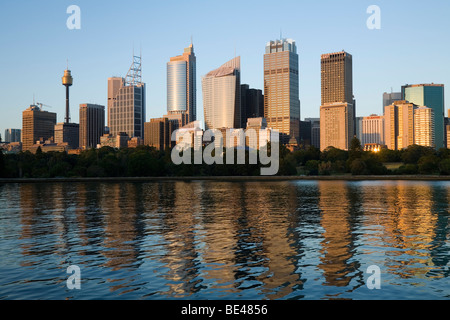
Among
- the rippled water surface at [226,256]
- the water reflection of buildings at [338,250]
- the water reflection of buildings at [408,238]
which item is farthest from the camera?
the water reflection of buildings at [408,238]

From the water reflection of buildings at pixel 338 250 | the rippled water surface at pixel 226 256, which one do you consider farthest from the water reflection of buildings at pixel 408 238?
the water reflection of buildings at pixel 338 250

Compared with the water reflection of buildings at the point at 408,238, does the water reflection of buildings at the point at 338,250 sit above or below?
above

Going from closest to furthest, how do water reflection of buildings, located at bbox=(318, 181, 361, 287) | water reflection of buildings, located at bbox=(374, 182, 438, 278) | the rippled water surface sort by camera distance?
the rippled water surface → water reflection of buildings, located at bbox=(318, 181, 361, 287) → water reflection of buildings, located at bbox=(374, 182, 438, 278)

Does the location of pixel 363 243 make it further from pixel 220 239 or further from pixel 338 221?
pixel 338 221

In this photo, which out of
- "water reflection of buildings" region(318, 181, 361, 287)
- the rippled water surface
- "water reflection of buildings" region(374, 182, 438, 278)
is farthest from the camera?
"water reflection of buildings" region(374, 182, 438, 278)

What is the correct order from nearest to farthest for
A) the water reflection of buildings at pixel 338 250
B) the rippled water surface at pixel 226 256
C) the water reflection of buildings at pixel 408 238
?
the rippled water surface at pixel 226 256 → the water reflection of buildings at pixel 338 250 → the water reflection of buildings at pixel 408 238

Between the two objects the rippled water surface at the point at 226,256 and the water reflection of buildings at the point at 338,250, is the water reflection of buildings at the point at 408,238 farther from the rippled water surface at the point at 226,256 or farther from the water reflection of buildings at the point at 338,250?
the water reflection of buildings at the point at 338,250

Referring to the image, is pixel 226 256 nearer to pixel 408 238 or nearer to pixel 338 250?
pixel 338 250

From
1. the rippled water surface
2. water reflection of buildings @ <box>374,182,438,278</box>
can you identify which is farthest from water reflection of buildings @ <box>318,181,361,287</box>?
water reflection of buildings @ <box>374,182,438,278</box>

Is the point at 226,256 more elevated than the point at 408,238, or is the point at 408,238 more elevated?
the point at 226,256

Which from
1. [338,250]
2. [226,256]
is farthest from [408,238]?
[226,256]

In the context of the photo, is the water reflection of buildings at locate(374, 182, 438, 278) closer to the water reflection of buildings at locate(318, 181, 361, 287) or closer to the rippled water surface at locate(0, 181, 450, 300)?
the rippled water surface at locate(0, 181, 450, 300)
